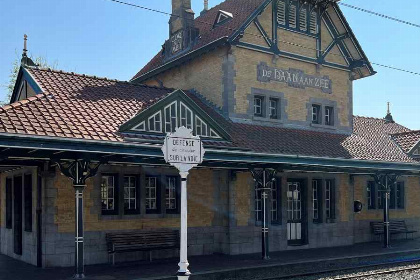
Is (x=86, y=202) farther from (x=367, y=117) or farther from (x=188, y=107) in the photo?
(x=367, y=117)

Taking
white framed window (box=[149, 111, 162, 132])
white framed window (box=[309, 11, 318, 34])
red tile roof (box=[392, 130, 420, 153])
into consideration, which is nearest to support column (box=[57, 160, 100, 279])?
white framed window (box=[149, 111, 162, 132])

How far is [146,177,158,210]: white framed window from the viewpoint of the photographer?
14.4m

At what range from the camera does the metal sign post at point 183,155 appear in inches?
305

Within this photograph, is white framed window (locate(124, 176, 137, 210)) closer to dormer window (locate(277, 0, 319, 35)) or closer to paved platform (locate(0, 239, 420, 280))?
paved platform (locate(0, 239, 420, 280))

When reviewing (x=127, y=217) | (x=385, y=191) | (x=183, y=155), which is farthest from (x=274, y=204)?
(x=183, y=155)

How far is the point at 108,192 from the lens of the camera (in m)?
13.7

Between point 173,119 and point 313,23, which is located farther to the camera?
point 313,23

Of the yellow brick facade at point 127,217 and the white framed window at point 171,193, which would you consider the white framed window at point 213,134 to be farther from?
the white framed window at point 171,193

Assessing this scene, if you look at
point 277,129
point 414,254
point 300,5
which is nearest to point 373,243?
point 414,254

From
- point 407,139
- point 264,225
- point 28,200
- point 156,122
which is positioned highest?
point 156,122

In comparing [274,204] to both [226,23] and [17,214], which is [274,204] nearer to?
[226,23]

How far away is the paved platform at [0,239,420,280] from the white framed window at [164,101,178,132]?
11.6 ft

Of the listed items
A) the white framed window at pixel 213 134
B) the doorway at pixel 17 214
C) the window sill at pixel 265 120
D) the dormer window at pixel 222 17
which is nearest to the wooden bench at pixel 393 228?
the window sill at pixel 265 120

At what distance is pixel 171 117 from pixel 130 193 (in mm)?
2520
